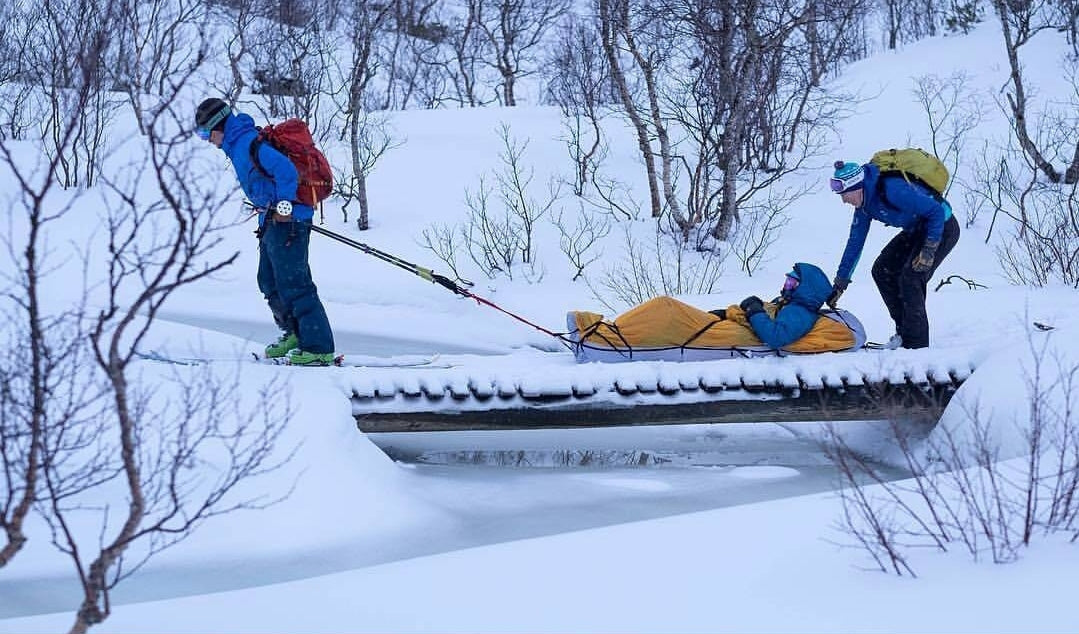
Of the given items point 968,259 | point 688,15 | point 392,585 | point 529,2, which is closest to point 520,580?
point 392,585

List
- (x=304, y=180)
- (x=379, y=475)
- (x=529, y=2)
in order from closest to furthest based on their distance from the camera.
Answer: (x=379, y=475)
(x=304, y=180)
(x=529, y=2)

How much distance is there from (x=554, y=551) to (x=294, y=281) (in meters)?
2.40

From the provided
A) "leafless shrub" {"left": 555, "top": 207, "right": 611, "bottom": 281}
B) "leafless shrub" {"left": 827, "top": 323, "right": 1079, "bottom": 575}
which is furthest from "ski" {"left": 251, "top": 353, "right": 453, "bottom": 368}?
"leafless shrub" {"left": 555, "top": 207, "right": 611, "bottom": 281}

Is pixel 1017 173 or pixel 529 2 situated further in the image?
pixel 529 2

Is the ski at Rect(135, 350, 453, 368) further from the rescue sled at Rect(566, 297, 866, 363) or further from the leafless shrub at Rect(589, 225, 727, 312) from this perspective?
the leafless shrub at Rect(589, 225, 727, 312)

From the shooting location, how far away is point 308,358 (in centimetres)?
530

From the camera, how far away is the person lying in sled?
5020 millimetres

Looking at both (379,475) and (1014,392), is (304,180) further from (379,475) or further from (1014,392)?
(1014,392)

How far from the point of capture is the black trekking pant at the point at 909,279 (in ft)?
17.1

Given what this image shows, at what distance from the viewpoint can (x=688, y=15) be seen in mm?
11094

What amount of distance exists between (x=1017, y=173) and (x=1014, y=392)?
11373 millimetres

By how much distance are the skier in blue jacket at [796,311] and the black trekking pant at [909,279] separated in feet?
1.52

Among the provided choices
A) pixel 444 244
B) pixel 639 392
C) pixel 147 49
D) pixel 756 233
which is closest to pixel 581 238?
pixel 444 244

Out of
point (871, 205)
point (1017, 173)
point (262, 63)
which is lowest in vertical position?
point (871, 205)
